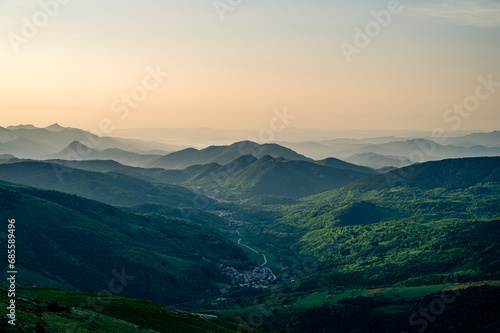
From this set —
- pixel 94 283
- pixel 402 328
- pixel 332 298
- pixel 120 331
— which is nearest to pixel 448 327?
pixel 402 328

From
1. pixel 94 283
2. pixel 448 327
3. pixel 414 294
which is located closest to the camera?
pixel 448 327

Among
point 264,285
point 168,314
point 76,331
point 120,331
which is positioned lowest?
point 264,285

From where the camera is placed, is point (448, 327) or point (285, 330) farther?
point (285, 330)

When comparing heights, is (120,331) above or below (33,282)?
above

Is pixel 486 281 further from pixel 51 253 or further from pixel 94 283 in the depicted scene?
pixel 51 253

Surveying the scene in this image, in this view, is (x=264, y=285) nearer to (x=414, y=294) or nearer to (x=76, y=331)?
(x=414, y=294)

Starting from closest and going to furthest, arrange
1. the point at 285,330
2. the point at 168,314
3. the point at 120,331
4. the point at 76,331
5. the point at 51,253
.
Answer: the point at 76,331 < the point at 120,331 < the point at 168,314 < the point at 285,330 < the point at 51,253

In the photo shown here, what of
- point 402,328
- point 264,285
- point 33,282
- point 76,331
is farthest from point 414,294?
point 33,282
